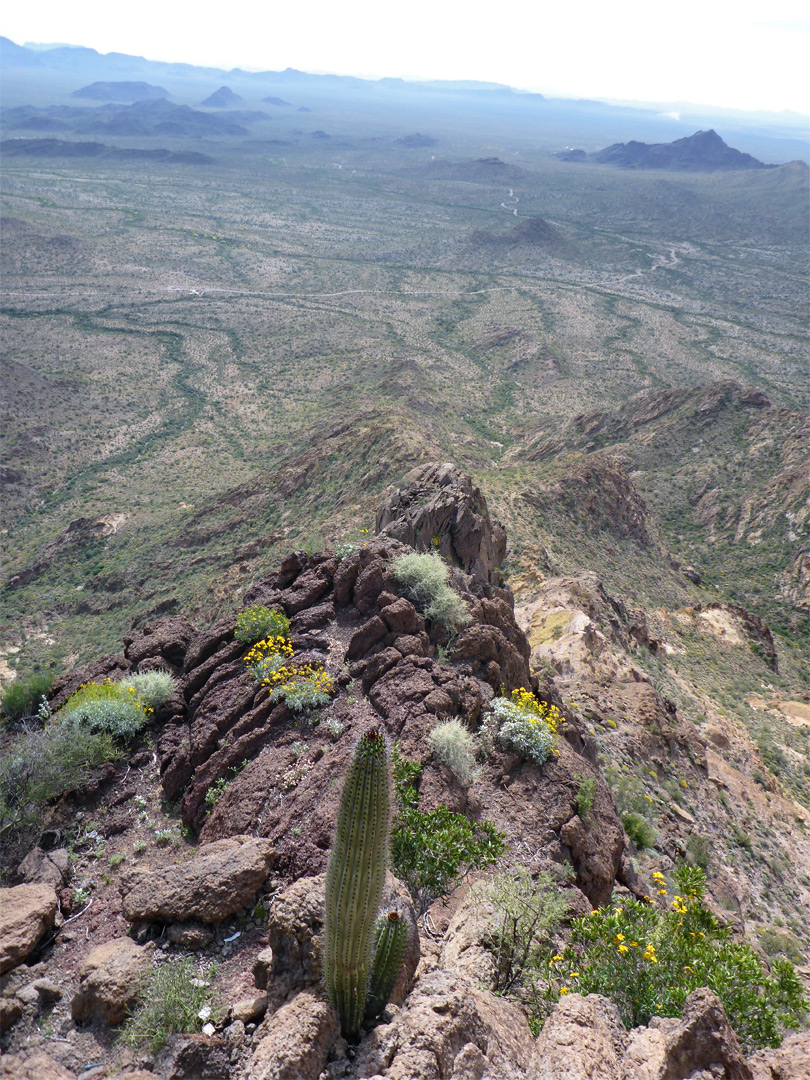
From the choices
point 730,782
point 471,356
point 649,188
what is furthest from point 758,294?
point 730,782

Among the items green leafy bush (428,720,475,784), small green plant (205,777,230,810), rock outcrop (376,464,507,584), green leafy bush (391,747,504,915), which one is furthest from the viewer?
rock outcrop (376,464,507,584)

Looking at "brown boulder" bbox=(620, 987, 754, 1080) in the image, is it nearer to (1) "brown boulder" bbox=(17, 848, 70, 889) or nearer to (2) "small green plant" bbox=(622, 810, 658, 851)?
(1) "brown boulder" bbox=(17, 848, 70, 889)

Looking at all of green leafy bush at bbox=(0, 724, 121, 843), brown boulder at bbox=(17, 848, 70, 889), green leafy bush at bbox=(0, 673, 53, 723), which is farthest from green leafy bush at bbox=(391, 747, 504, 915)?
green leafy bush at bbox=(0, 673, 53, 723)

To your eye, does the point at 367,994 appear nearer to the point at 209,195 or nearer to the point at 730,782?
the point at 730,782

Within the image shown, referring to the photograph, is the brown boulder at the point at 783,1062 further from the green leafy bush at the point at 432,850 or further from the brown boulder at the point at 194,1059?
the brown boulder at the point at 194,1059

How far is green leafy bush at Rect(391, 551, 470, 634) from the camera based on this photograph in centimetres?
1258

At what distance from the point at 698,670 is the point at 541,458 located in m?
26.8

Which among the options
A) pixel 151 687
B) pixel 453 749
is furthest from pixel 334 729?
pixel 151 687

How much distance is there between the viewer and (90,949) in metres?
7.32

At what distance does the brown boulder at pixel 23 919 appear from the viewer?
680 centimetres

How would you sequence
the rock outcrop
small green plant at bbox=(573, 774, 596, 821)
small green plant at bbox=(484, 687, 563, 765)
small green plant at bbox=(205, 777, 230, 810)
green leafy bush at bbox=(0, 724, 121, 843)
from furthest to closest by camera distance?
1. the rock outcrop
2. small green plant at bbox=(484, 687, 563, 765)
3. small green plant at bbox=(573, 774, 596, 821)
4. small green plant at bbox=(205, 777, 230, 810)
5. green leafy bush at bbox=(0, 724, 121, 843)

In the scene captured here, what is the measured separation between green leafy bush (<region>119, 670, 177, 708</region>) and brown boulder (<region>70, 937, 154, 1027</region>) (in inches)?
212

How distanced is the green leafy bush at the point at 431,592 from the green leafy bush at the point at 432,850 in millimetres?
4669

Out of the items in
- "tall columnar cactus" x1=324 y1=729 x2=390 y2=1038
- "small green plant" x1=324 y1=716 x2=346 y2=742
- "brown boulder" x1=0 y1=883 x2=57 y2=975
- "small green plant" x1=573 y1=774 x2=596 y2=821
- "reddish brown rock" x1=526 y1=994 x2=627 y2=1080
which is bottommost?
"small green plant" x1=573 y1=774 x2=596 y2=821
